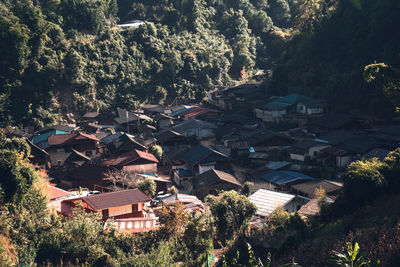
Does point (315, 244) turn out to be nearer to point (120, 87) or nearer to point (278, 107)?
point (278, 107)

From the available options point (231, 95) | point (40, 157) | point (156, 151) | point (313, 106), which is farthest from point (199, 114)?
point (40, 157)

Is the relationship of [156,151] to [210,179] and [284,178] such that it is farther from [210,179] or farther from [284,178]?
[284,178]

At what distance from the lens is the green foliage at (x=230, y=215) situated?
16625 millimetres

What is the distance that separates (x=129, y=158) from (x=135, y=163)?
0.61 meters

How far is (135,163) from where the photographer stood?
30.9 meters

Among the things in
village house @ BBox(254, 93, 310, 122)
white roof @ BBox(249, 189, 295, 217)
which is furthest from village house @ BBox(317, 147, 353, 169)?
village house @ BBox(254, 93, 310, 122)

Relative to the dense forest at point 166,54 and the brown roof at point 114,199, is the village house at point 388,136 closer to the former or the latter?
the dense forest at point 166,54

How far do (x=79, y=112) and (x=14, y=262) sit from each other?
35.3 meters

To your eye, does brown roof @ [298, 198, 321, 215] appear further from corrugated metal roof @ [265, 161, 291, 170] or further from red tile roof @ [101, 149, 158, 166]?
red tile roof @ [101, 149, 158, 166]

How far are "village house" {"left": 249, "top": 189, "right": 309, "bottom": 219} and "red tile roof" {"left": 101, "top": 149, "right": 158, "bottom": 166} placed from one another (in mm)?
10449

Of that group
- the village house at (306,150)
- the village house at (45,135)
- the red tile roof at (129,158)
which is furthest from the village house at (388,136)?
the village house at (45,135)

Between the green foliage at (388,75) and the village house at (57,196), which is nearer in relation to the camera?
the green foliage at (388,75)

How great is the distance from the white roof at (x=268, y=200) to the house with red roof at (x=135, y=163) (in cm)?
996

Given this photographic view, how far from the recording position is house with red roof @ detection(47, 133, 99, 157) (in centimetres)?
3600
